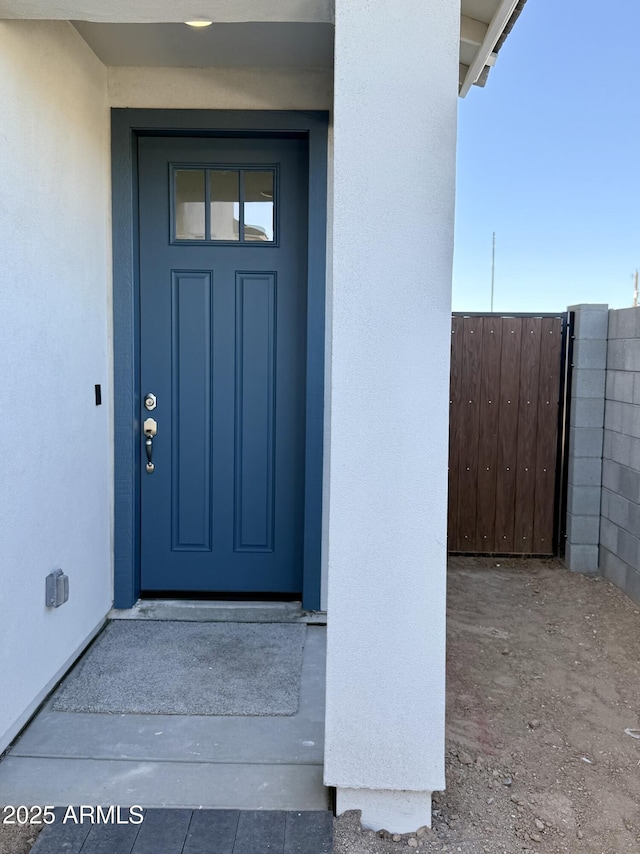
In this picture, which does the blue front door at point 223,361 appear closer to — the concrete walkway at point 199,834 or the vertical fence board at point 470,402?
the concrete walkway at point 199,834

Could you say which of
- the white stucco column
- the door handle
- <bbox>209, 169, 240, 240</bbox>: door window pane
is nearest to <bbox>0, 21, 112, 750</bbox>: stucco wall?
the door handle

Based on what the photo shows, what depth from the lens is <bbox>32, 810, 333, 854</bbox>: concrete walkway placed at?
1.93 metres

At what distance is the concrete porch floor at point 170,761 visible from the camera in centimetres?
216

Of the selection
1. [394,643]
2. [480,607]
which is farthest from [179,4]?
[480,607]

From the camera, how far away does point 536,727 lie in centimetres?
→ 282

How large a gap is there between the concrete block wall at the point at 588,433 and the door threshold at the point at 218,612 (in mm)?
2175

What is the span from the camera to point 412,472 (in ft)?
6.40

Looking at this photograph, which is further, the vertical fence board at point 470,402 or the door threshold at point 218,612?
the vertical fence board at point 470,402

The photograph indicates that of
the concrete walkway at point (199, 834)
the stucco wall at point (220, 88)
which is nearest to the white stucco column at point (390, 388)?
the concrete walkway at point (199, 834)

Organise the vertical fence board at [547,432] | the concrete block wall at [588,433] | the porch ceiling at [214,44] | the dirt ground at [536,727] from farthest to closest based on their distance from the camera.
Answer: the vertical fence board at [547,432] < the concrete block wall at [588,433] < the porch ceiling at [214,44] < the dirt ground at [536,727]

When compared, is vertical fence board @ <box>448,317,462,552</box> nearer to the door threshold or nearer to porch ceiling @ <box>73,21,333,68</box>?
the door threshold

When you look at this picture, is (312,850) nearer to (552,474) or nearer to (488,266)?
(552,474)

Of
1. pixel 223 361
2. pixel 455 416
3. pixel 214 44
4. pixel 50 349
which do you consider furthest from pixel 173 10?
pixel 455 416

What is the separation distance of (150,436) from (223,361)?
541 mm
